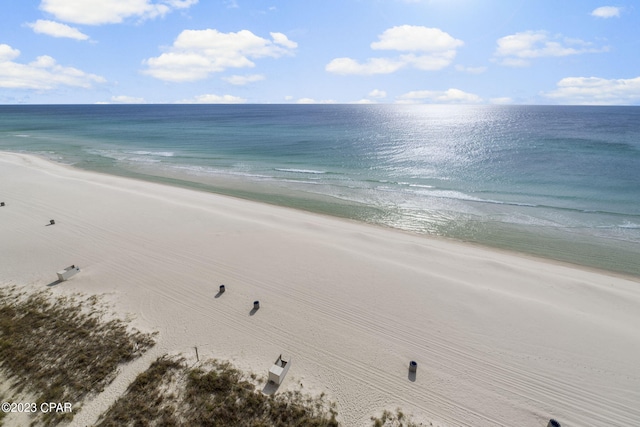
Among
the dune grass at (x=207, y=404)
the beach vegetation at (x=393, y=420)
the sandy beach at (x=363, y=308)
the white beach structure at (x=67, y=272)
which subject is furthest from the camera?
the white beach structure at (x=67, y=272)

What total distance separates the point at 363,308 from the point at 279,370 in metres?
4.46

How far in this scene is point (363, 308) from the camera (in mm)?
11383

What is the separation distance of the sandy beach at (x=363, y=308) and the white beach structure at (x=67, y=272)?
10.9 inches

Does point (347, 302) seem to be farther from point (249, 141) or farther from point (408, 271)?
point (249, 141)

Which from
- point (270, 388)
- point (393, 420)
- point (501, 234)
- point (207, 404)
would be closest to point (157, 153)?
point (207, 404)

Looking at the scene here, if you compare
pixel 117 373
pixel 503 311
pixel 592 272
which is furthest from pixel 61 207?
pixel 592 272

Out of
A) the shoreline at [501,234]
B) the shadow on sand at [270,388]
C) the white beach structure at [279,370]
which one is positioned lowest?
the shadow on sand at [270,388]

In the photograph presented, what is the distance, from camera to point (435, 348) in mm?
9625

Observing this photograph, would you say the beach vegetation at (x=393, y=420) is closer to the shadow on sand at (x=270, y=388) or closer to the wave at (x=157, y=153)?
the shadow on sand at (x=270, y=388)

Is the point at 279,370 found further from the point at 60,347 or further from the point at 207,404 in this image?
the point at 60,347

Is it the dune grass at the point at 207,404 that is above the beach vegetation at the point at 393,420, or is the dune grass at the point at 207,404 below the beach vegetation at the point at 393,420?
above

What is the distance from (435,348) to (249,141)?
57211mm

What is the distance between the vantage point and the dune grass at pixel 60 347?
7.77 meters

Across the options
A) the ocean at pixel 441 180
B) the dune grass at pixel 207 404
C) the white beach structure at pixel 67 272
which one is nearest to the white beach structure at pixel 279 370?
the dune grass at pixel 207 404
